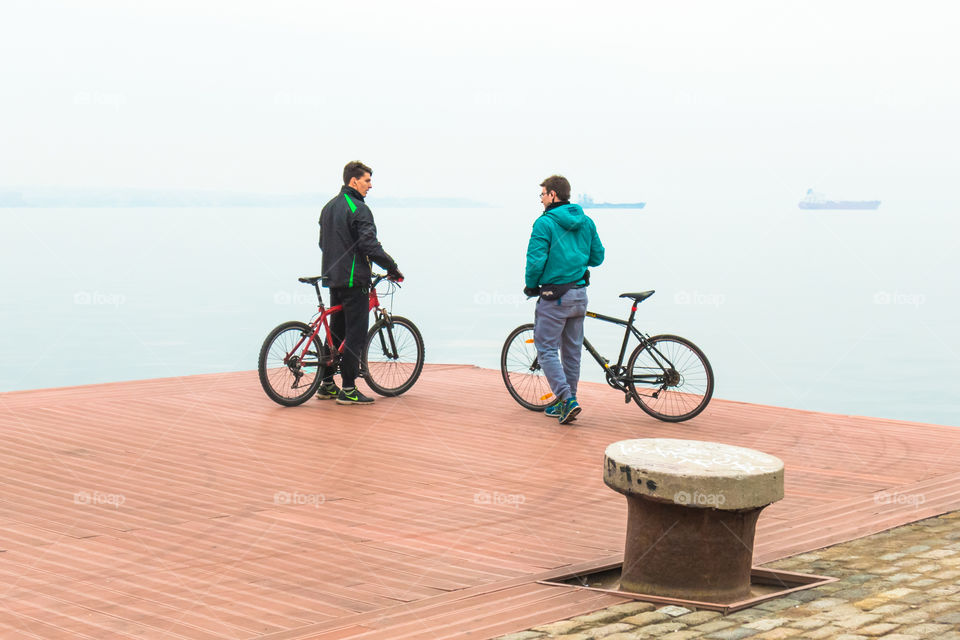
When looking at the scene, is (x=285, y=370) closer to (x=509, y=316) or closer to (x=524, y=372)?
(x=524, y=372)

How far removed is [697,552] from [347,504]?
265 cm

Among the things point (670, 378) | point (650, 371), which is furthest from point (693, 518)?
point (650, 371)

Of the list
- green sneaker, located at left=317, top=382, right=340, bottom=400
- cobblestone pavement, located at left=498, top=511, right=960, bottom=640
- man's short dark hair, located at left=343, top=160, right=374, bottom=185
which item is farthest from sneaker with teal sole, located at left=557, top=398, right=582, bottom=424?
cobblestone pavement, located at left=498, top=511, right=960, bottom=640

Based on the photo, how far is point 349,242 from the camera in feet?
33.4

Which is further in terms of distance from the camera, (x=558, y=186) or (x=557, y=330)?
(x=557, y=330)

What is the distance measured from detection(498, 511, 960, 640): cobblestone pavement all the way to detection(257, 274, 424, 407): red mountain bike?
5.45m

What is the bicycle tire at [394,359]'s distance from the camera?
10.9 meters

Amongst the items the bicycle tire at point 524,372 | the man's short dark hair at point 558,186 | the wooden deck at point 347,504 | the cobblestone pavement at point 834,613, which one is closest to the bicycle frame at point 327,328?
the wooden deck at point 347,504

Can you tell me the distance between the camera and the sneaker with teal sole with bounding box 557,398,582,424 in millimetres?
9664

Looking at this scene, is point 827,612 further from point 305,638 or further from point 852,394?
point 852,394

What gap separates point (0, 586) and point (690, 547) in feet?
10.4

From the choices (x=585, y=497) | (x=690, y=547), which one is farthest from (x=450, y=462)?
(x=690, y=547)

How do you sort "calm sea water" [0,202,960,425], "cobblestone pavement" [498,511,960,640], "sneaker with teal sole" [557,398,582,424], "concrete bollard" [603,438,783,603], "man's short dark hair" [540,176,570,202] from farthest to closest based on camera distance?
1. "calm sea water" [0,202,960,425]
2. "sneaker with teal sole" [557,398,582,424]
3. "man's short dark hair" [540,176,570,202]
4. "concrete bollard" [603,438,783,603]
5. "cobblestone pavement" [498,511,960,640]

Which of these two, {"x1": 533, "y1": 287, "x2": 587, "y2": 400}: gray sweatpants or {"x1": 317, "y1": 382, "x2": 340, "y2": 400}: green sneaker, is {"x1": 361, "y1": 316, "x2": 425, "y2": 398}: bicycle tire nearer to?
{"x1": 317, "y1": 382, "x2": 340, "y2": 400}: green sneaker
